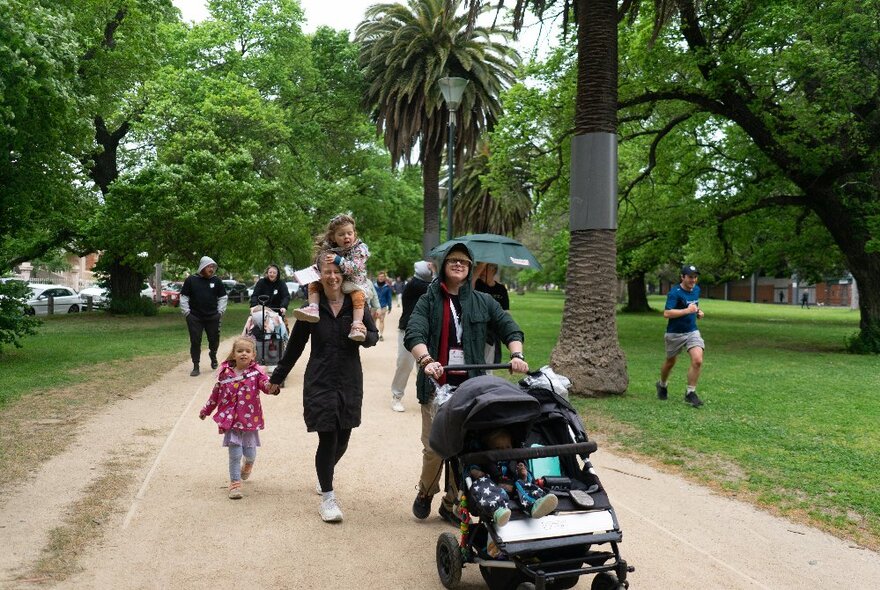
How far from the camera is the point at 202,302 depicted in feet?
40.5

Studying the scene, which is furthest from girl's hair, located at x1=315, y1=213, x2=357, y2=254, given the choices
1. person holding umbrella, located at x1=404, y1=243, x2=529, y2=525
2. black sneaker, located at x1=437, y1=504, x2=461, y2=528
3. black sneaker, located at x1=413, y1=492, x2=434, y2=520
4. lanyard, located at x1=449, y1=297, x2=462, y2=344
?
black sneaker, located at x1=437, y1=504, x2=461, y2=528

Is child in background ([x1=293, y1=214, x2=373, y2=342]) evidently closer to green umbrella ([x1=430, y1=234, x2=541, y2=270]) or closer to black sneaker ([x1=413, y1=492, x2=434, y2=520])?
black sneaker ([x1=413, y1=492, x2=434, y2=520])

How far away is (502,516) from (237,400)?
3079 millimetres

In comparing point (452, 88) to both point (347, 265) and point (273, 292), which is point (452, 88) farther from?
point (347, 265)

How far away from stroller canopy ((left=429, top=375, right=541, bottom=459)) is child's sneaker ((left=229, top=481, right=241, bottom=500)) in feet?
7.85

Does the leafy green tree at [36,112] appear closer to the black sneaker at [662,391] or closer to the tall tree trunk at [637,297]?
the black sneaker at [662,391]

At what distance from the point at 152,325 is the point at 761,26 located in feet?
66.4

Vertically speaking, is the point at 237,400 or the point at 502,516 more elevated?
the point at 237,400

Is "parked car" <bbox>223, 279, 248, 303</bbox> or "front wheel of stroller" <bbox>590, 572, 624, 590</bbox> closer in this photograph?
"front wheel of stroller" <bbox>590, 572, 624, 590</bbox>

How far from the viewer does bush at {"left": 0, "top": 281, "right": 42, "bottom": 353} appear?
13375 mm

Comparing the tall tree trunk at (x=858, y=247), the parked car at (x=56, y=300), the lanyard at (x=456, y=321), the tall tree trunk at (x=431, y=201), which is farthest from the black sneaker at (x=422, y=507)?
the parked car at (x=56, y=300)

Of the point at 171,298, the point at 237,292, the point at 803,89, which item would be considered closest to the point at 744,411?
the point at 803,89

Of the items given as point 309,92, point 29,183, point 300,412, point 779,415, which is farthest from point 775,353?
point 309,92

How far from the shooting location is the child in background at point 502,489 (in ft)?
11.8
